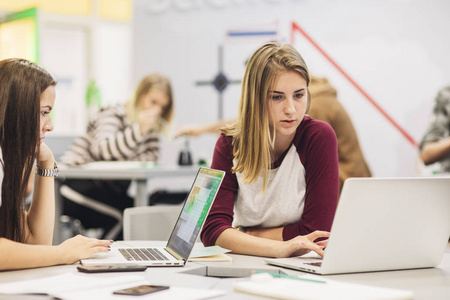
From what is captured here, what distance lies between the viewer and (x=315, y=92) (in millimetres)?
3148

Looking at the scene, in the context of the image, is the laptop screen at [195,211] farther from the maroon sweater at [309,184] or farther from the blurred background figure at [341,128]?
the blurred background figure at [341,128]

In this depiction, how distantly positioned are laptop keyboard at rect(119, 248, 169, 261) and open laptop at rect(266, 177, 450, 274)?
0.32 metres

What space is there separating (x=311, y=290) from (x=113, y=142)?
3.39 metres

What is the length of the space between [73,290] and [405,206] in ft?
2.59

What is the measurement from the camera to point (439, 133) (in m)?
3.61

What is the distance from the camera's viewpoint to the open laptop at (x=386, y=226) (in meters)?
1.38

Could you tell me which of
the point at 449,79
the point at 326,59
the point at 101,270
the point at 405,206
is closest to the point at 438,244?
the point at 405,206

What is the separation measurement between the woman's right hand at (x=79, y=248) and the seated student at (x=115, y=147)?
2801mm

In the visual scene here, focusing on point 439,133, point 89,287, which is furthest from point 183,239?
point 439,133

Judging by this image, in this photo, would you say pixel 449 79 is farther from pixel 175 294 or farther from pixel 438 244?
pixel 175 294

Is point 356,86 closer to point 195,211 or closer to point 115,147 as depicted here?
point 115,147

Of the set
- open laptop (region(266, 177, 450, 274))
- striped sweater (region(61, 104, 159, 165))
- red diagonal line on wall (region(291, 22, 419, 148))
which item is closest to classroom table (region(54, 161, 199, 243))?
striped sweater (region(61, 104, 159, 165))

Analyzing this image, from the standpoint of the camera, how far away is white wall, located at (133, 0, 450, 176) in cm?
449

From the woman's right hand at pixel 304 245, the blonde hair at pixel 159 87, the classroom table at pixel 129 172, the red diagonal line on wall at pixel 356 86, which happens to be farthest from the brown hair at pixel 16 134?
the red diagonal line on wall at pixel 356 86
